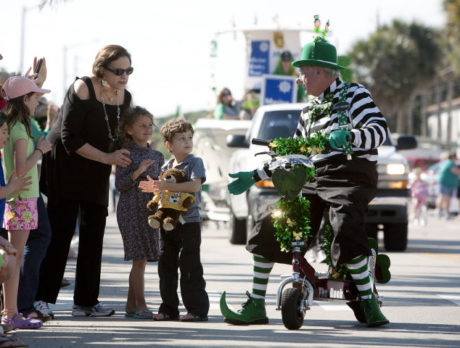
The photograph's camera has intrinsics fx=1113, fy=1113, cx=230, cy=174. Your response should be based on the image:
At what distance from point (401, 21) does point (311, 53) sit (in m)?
68.7

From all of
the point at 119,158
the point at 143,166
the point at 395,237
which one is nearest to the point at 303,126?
the point at 143,166

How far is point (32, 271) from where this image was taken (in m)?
7.63

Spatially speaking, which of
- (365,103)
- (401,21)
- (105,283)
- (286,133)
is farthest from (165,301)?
(401,21)

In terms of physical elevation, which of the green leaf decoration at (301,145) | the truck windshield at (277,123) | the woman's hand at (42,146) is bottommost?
the woman's hand at (42,146)

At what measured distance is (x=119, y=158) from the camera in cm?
794

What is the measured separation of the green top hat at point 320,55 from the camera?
7520 millimetres

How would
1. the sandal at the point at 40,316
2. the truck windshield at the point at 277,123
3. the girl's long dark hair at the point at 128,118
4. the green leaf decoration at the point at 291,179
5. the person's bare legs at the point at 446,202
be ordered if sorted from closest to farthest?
1. the green leaf decoration at the point at 291,179
2. the sandal at the point at 40,316
3. the girl's long dark hair at the point at 128,118
4. the truck windshield at the point at 277,123
5. the person's bare legs at the point at 446,202

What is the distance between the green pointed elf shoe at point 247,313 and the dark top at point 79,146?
129 centimetres

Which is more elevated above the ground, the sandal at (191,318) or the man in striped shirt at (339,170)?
the man in striped shirt at (339,170)

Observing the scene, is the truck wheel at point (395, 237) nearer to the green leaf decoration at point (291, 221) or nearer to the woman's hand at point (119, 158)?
the woman's hand at point (119, 158)

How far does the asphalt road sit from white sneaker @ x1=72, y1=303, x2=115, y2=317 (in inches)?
2.5

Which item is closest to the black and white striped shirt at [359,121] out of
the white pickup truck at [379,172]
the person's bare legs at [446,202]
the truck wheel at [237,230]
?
the white pickup truck at [379,172]

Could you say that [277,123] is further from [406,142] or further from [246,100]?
[246,100]

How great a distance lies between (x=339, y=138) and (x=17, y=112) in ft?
7.05
